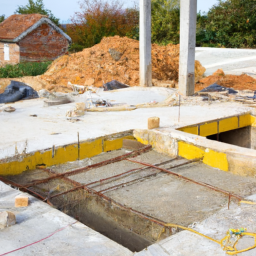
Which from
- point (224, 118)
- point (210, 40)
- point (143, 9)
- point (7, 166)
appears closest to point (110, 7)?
point (210, 40)

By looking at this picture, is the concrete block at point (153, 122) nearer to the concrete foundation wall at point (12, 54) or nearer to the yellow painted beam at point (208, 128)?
the yellow painted beam at point (208, 128)

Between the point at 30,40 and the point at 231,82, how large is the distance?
560 inches

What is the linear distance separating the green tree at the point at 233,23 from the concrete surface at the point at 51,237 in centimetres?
2160

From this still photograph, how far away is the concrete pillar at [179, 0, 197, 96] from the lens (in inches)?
367

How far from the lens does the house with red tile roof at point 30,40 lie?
2214 centimetres

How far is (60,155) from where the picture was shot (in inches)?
228

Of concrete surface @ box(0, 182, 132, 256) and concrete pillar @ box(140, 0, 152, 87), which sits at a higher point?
concrete pillar @ box(140, 0, 152, 87)

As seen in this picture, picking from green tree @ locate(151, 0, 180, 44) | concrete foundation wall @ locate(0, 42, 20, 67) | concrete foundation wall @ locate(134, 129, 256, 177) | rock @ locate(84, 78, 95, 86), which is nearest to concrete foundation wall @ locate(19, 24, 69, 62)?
concrete foundation wall @ locate(0, 42, 20, 67)

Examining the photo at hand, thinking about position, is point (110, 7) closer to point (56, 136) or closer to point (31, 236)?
point (56, 136)

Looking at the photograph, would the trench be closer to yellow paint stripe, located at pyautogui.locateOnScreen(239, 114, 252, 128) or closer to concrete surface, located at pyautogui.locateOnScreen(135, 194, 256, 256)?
yellow paint stripe, located at pyautogui.locateOnScreen(239, 114, 252, 128)

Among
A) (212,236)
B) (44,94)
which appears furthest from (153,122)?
(44,94)

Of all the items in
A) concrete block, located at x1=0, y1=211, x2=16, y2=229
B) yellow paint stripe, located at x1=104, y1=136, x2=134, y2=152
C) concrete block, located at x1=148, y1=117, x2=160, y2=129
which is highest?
concrete block, located at x1=148, y1=117, x2=160, y2=129

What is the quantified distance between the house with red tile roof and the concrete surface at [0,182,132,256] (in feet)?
65.1

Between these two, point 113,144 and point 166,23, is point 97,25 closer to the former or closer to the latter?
point 166,23
